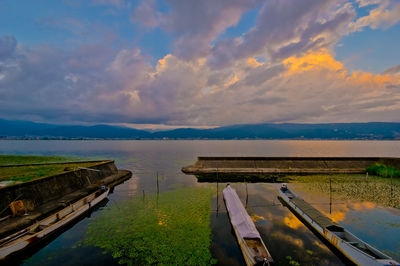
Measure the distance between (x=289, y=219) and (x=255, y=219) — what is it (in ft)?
15.4

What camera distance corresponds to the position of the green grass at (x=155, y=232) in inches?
604

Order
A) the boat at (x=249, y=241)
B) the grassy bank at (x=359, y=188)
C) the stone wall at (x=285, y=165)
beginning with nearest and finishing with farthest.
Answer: the boat at (x=249, y=241)
the grassy bank at (x=359, y=188)
the stone wall at (x=285, y=165)

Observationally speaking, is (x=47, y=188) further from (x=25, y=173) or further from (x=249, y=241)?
(x=249, y=241)

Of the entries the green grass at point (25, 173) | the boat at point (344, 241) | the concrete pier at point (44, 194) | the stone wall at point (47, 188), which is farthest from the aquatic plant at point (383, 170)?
the green grass at point (25, 173)

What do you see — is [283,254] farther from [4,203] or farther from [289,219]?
[4,203]

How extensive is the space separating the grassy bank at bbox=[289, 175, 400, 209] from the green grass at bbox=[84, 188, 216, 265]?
25.9 metres

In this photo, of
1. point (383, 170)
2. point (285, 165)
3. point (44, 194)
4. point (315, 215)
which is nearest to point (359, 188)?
point (383, 170)

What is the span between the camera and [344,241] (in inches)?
604

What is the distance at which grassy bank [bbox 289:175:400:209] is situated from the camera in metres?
29.7

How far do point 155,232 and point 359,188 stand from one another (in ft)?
136

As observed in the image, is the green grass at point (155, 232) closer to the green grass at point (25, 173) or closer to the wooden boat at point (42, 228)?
the wooden boat at point (42, 228)

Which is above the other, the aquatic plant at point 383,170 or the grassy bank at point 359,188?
the aquatic plant at point 383,170

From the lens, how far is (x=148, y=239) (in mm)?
17781

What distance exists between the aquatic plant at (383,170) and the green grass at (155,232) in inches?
1987
